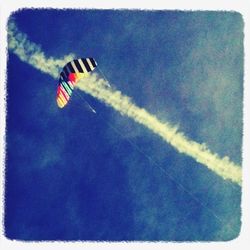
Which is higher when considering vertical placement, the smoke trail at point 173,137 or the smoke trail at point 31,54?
the smoke trail at point 173,137

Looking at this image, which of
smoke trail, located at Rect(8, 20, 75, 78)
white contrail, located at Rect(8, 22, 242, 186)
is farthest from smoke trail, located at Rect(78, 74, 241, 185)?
smoke trail, located at Rect(8, 20, 75, 78)

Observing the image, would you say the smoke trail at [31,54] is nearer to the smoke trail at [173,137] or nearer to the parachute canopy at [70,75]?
the parachute canopy at [70,75]

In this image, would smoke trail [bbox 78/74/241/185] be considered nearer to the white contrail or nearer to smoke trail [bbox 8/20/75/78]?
the white contrail

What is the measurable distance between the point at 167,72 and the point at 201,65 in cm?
11

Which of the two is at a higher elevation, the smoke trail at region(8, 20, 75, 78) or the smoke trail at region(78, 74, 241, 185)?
the smoke trail at region(78, 74, 241, 185)

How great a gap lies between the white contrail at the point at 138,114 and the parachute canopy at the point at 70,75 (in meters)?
0.02

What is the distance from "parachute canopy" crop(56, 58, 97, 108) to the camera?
1269mm

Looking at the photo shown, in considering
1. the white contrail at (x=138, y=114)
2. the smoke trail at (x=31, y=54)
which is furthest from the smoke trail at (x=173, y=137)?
the smoke trail at (x=31, y=54)

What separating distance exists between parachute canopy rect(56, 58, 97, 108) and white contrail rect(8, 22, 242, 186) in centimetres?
2

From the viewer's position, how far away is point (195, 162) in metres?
1.27

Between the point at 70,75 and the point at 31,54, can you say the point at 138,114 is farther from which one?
the point at 31,54

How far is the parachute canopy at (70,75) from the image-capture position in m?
1.27

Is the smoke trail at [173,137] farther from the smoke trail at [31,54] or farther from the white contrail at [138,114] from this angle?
the smoke trail at [31,54]
